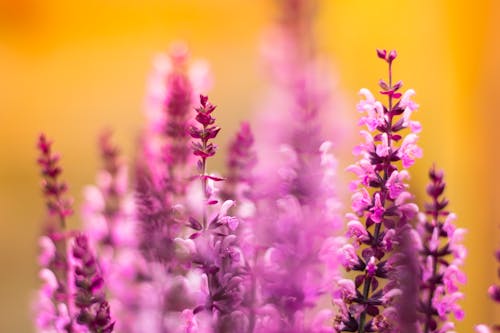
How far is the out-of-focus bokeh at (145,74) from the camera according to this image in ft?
4.63

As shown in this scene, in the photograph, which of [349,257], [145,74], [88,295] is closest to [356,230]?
[349,257]

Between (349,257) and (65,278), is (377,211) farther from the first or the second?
(65,278)

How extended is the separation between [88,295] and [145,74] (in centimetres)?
154

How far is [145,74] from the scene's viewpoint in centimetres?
194

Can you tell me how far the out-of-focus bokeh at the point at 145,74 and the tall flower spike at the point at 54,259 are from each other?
86cm

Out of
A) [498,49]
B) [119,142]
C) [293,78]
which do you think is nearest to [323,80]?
[293,78]

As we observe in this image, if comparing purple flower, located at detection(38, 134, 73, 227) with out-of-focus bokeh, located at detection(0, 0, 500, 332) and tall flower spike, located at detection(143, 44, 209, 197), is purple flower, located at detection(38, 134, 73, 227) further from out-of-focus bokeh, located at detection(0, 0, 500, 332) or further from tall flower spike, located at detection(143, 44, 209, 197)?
out-of-focus bokeh, located at detection(0, 0, 500, 332)

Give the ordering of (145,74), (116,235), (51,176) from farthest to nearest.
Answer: (145,74) → (116,235) → (51,176)

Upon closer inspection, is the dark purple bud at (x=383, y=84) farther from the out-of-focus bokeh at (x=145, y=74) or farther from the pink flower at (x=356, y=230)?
the out-of-focus bokeh at (x=145, y=74)

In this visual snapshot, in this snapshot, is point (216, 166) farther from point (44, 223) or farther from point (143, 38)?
point (44, 223)

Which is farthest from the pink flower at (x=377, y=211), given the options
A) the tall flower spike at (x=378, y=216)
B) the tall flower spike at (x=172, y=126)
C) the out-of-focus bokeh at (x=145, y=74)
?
the out-of-focus bokeh at (x=145, y=74)

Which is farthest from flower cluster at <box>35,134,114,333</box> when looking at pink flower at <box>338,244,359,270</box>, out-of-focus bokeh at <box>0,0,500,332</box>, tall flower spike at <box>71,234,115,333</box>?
out-of-focus bokeh at <box>0,0,500,332</box>

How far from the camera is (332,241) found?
17.8 inches

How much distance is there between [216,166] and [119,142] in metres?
0.34
